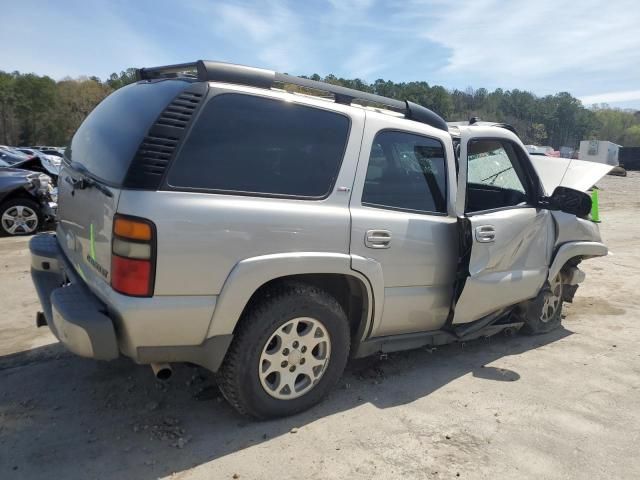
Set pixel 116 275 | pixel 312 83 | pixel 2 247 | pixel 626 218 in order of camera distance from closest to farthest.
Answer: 1. pixel 116 275
2. pixel 312 83
3. pixel 2 247
4. pixel 626 218

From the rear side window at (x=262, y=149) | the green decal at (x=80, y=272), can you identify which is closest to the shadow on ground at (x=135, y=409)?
the green decal at (x=80, y=272)

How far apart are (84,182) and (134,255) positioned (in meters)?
0.75

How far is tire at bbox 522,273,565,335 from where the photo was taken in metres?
4.51

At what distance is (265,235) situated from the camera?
8.77 ft

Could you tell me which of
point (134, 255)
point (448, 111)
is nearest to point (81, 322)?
point (134, 255)

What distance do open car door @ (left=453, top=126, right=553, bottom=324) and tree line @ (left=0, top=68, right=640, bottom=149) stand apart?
38.3m

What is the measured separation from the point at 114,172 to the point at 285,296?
3.67ft

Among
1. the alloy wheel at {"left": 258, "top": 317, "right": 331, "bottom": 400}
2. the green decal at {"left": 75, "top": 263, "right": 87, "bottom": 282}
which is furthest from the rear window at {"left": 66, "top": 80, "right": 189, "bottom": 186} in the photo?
the alloy wheel at {"left": 258, "top": 317, "right": 331, "bottom": 400}

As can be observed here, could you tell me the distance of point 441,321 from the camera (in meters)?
3.75

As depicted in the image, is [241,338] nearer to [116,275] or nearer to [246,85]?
[116,275]

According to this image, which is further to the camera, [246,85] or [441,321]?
[441,321]

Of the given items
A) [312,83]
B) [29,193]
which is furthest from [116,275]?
[29,193]

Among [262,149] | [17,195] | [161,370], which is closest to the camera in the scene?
[161,370]

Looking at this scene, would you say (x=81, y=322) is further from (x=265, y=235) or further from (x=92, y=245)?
(x=265, y=235)
